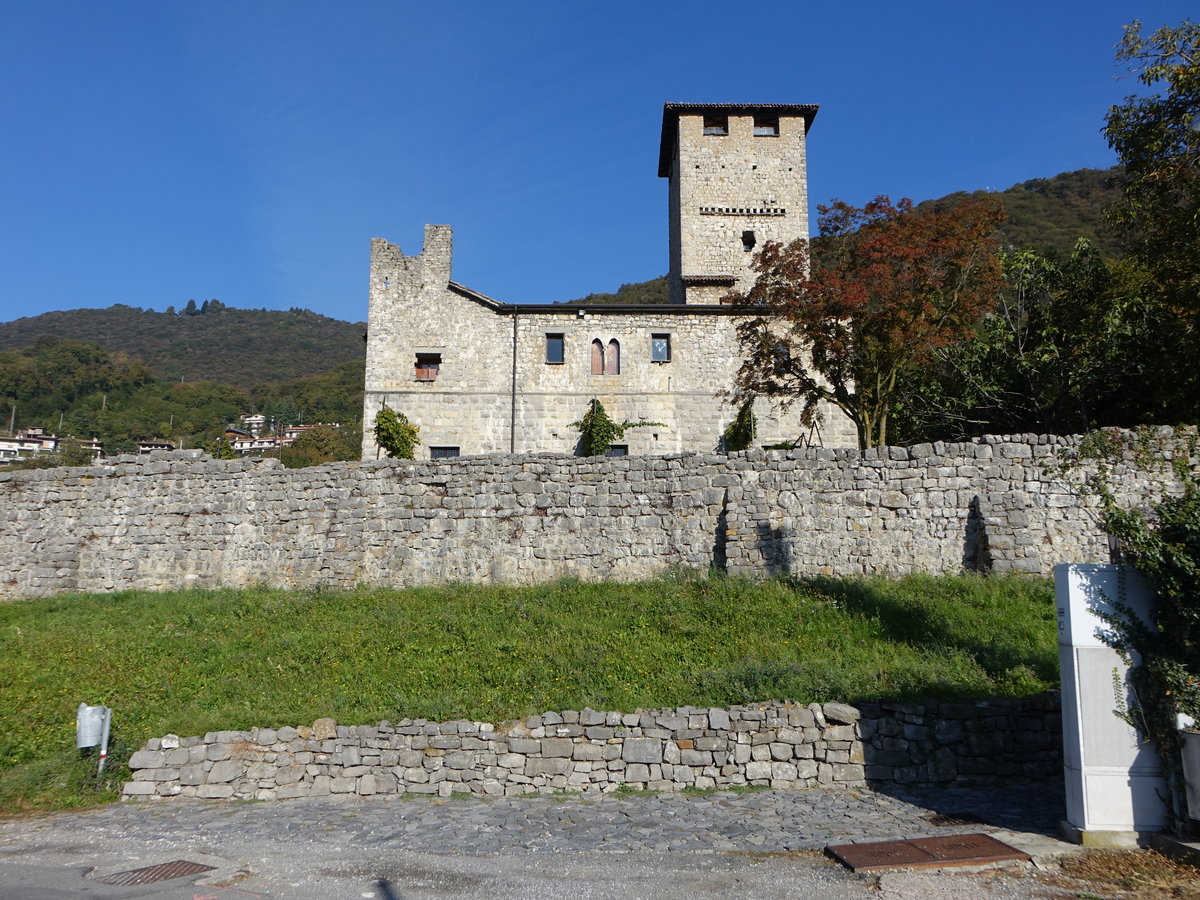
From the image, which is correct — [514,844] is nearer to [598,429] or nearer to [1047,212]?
[598,429]

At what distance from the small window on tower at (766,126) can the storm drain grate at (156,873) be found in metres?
36.0

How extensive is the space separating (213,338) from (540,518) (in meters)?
142

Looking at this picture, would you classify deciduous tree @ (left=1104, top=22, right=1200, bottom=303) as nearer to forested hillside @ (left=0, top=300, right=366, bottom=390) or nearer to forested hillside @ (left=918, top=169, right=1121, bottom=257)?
forested hillside @ (left=918, top=169, right=1121, bottom=257)

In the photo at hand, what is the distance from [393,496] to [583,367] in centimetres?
1153

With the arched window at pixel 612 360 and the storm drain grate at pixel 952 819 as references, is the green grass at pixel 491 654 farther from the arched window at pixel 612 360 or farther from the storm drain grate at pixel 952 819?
the arched window at pixel 612 360

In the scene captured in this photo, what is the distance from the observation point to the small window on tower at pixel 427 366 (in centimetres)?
2689

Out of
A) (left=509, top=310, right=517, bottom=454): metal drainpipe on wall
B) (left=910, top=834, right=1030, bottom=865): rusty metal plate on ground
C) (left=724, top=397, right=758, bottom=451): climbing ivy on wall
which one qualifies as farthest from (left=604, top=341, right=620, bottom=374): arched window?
(left=910, top=834, right=1030, bottom=865): rusty metal plate on ground

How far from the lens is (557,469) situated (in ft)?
55.3

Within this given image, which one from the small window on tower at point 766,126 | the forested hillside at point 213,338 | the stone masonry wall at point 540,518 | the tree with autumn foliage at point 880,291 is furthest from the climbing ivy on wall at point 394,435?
the forested hillside at point 213,338

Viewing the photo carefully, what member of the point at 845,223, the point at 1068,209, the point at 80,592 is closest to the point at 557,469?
the point at 845,223

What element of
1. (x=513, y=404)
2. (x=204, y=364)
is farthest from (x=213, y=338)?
(x=513, y=404)

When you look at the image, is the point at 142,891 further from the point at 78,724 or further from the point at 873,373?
the point at 873,373

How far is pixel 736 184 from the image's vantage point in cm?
3538

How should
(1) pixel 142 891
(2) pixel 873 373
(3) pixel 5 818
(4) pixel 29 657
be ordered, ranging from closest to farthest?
(1) pixel 142 891 < (3) pixel 5 818 < (4) pixel 29 657 < (2) pixel 873 373
